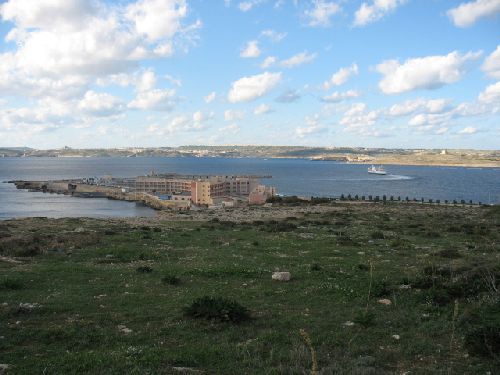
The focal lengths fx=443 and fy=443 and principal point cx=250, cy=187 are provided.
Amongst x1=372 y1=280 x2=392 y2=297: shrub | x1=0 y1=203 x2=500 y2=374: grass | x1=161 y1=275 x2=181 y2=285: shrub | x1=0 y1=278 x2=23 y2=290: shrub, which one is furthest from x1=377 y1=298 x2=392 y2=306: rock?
x1=0 y1=278 x2=23 y2=290: shrub

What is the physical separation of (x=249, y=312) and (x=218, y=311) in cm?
87

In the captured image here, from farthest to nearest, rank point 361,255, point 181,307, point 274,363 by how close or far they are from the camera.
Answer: point 361,255, point 181,307, point 274,363

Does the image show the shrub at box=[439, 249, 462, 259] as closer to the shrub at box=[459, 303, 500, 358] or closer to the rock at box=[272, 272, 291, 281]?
the rock at box=[272, 272, 291, 281]

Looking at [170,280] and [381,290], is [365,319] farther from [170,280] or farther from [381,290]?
[170,280]

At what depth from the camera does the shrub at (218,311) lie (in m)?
9.70

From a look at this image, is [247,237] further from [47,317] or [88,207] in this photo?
[88,207]

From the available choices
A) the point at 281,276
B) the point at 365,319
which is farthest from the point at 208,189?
the point at 365,319

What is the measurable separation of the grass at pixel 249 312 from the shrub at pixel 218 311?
78 mm

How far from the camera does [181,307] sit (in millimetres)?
10875

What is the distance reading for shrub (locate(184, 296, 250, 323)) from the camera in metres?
9.70

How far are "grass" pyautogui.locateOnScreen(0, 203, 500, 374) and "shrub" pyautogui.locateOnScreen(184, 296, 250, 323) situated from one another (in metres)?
0.08

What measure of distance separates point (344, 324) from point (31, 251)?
50.8 ft

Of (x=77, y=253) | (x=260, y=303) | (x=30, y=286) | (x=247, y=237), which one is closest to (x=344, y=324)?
(x=260, y=303)

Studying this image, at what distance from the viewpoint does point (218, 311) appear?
9797 mm
